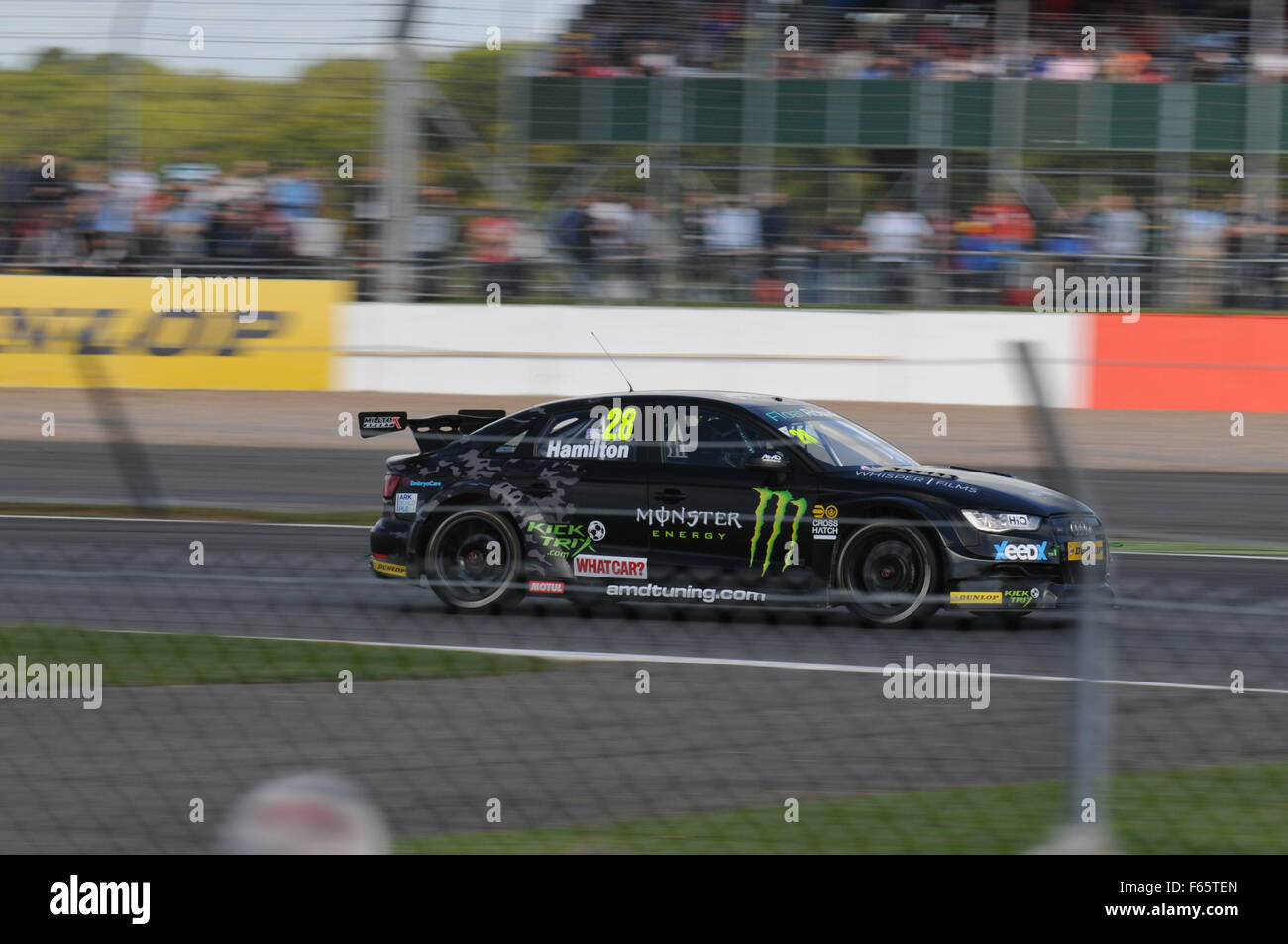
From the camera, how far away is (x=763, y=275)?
1777 centimetres

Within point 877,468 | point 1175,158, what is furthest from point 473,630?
point 1175,158

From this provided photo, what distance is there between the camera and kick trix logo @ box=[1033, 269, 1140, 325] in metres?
17.1

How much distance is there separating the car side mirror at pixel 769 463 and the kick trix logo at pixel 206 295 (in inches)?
350

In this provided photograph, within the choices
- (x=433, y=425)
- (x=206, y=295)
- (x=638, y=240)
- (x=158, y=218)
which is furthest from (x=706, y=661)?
(x=158, y=218)

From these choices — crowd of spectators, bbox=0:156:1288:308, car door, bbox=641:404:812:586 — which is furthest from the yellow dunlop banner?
car door, bbox=641:404:812:586

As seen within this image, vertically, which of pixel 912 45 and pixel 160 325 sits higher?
pixel 912 45

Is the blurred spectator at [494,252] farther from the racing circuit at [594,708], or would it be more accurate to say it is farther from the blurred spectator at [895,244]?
the racing circuit at [594,708]

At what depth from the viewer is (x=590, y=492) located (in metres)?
8.76

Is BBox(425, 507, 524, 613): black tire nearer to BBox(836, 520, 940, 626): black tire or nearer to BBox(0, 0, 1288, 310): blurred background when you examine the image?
BBox(836, 520, 940, 626): black tire

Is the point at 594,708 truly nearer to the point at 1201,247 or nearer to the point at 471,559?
the point at 471,559

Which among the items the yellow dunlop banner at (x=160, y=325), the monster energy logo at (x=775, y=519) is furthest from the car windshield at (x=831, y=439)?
the yellow dunlop banner at (x=160, y=325)

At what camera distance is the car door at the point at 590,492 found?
339 inches

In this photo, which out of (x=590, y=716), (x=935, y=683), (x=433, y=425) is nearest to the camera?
(x=590, y=716)

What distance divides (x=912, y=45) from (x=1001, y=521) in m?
12.8
